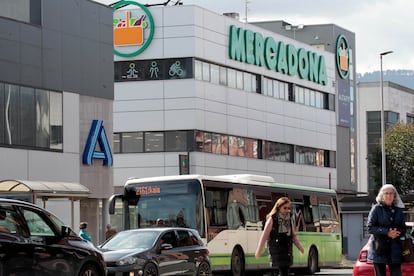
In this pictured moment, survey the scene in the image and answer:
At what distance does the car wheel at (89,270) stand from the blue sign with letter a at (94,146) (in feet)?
68.7

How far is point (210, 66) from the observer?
57562 millimetres

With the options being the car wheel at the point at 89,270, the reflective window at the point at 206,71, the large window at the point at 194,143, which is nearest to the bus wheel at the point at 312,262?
the car wheel at the point at 89,270

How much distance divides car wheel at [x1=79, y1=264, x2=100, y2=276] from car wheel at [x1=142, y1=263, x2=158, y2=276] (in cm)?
474

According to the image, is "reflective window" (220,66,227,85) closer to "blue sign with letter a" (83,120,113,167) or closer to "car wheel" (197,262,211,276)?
"blue sign with letter a" (83,120,113,167)

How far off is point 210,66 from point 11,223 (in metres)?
43.5

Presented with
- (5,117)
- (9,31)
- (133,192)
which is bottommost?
(133,192)

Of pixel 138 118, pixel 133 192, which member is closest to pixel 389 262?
pixel 133 192

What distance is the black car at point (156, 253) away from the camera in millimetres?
21016

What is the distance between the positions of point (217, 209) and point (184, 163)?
27869 millimetres

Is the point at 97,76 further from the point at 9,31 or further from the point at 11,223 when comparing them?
the point at 11,223

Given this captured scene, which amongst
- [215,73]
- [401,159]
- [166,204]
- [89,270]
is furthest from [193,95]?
[89,270]

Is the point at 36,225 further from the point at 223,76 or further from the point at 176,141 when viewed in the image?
Result: the point at 223,76

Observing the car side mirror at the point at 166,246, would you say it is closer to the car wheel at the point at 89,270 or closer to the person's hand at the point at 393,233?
the car wheel at the point at 89,270

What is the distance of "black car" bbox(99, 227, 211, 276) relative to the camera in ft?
68.9
